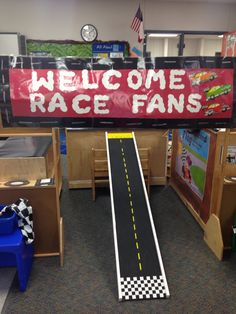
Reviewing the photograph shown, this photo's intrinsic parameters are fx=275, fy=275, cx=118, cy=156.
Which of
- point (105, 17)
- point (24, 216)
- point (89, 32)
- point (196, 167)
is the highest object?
point (105, 17)

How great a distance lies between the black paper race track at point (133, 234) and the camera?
7.47ft

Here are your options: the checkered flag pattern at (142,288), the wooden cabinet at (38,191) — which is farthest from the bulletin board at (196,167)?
the wooden cabinet at (38,191)

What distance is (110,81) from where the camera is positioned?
88.0 inches

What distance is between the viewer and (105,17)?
624 cm

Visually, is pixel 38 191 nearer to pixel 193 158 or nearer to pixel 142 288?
pixel 142 288

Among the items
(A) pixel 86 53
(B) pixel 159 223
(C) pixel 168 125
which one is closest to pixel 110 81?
(C) pixel 168 125

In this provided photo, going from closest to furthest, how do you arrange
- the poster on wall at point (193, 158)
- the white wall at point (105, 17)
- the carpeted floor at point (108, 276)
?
the carpeted floor at point (108, 276), the poster on wall at point (193, 158), the white wall at point (105, 17)

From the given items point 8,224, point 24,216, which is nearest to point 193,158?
point 24,216

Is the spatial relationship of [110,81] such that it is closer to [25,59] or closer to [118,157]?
[25,59]

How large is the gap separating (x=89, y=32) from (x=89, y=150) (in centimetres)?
351

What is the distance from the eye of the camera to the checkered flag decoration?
2.32 m

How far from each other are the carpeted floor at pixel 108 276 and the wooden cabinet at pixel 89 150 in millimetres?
825

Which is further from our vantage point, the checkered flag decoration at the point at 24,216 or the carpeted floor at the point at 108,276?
the checkered flag decoration at the point at 24,216

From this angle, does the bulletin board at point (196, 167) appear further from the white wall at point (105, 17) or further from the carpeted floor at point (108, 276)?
the white wall at point (105, 17)
